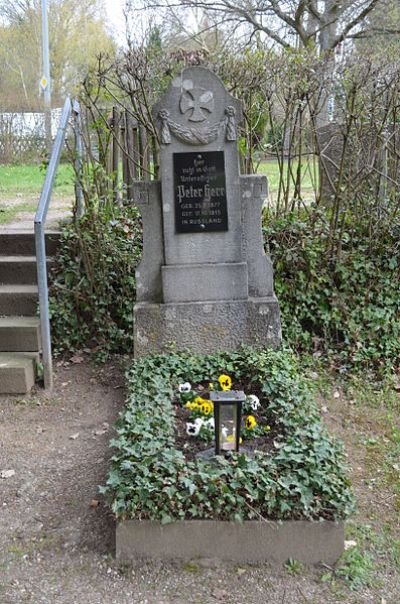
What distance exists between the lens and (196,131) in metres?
4.80

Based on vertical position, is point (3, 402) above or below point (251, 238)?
below

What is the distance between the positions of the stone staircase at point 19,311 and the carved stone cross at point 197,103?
196 cm

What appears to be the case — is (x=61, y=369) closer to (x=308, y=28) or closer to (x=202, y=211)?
(x=202, y=211)

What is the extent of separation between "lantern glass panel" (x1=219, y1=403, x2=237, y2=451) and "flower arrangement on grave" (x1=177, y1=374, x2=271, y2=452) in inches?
0.5

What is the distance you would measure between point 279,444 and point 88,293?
9.10ft

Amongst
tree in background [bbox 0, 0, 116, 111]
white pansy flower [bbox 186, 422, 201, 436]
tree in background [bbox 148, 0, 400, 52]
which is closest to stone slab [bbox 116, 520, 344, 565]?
white pansy flower [bbox 186, 422, 201, 436]

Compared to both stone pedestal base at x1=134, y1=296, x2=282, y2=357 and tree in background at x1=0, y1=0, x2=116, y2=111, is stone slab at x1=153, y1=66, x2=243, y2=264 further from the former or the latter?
tree in background at x1=0, y1=0, x2=116, y2=111

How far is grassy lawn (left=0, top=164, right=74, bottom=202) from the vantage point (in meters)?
10.1

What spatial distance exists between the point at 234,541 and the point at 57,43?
27.2 metres

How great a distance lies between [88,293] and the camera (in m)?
5.67

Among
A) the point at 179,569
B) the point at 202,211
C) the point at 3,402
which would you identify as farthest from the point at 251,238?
the point at 179,569

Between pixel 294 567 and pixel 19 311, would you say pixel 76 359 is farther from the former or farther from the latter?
pixel 294 567

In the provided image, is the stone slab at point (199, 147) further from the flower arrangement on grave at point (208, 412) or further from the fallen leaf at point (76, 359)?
the fallen leaf at point (76, 359)

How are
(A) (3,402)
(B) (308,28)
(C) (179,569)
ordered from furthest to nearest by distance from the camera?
1. (B) (308,28)
2. (A) (3,402)
3. (C) (179,569)
